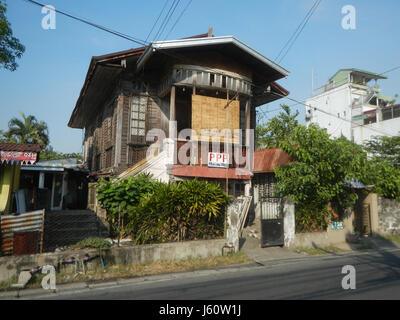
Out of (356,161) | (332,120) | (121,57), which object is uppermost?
(332,120)

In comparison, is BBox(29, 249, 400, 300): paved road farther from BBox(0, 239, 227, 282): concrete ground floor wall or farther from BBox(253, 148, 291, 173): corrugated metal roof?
BBox(253, 148, 291, 173): corrugated metal roof

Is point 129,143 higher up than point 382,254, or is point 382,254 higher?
point 129,143

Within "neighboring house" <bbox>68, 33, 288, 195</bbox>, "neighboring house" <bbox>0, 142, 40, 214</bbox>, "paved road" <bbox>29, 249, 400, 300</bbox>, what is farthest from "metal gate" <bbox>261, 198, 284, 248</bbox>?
"neighboring house" <bbox>0, 142, 40, 214</bbox>

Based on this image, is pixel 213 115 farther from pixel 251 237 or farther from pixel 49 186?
pixel 49 186

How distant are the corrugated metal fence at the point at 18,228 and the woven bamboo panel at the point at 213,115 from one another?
7186 millimetres

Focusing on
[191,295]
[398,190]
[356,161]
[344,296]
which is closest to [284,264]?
[344,296]

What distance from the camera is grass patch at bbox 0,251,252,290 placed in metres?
6.86

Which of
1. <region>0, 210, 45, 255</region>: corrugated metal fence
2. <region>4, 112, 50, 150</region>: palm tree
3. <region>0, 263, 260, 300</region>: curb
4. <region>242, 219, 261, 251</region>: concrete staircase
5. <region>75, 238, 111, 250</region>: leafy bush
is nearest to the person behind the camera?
<region>0, 263, 260, 300</region>: curb

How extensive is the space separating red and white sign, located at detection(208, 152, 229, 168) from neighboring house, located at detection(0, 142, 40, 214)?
6.77 m

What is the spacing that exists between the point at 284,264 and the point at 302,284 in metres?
2.56

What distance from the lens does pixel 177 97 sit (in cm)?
1507

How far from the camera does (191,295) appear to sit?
5848mm
